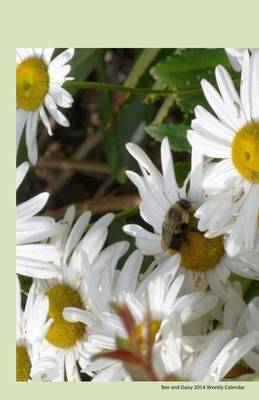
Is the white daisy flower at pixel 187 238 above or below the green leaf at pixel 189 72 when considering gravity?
below

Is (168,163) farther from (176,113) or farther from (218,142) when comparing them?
(176,113)

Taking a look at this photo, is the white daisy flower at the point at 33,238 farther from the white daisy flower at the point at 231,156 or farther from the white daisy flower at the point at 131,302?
the white daisy flower at the point at 231,156

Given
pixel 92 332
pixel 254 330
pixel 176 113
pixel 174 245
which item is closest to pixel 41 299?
pixel 92 332

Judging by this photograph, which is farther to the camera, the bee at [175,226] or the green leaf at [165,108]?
the green leaf at [165,108]

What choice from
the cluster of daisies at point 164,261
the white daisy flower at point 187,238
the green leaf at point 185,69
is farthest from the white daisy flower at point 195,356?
the green leaf at point 185,69

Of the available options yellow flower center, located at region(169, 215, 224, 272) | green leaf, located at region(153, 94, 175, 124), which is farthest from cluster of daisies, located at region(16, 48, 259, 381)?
green leaf, located at region(153, 94, 175, 124)

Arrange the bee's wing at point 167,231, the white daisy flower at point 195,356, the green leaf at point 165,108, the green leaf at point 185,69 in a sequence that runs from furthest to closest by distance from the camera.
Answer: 1. the green leaf at point 165,108
2. the green leaf at point 185,69
3. the bee's wing at point 167,231
4. the white daisy flower at point 195,356

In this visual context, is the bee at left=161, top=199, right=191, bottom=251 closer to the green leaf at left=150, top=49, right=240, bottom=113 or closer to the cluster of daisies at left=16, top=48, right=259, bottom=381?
the cluster of daisies at left=16, top=48, right=259, bottom=381

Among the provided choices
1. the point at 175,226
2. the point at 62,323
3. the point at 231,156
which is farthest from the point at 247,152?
the point at 62,323
